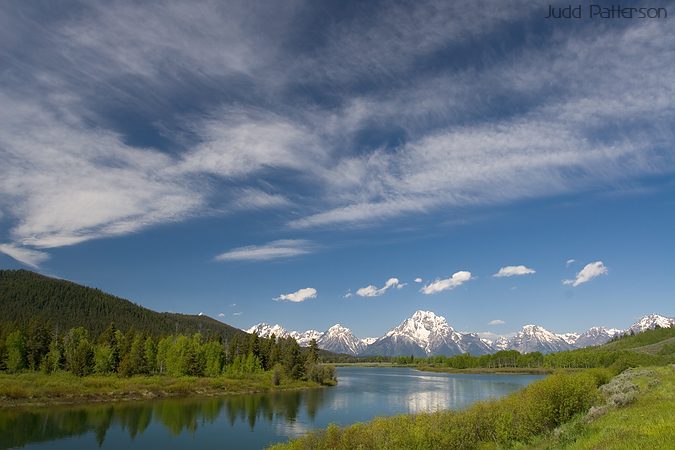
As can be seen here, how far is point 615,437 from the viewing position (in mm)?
23750

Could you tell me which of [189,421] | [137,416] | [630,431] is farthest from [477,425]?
[137,416]

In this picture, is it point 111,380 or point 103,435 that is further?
point 111,380

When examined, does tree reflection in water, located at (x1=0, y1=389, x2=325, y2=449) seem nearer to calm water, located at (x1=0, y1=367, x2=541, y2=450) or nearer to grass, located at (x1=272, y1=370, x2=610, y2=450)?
calm water, located at (x1=0, y1=367, x2=541, y2=450)

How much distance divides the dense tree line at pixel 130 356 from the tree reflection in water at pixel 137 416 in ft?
98.2

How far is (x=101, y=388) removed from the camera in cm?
10775

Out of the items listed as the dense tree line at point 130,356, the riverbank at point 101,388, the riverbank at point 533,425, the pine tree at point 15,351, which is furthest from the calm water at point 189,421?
the pine tree at point 15,351

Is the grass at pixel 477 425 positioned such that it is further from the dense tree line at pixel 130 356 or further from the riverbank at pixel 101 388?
the dense tree line at pixel 130 356

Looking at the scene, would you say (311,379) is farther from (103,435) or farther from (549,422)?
(549,422)

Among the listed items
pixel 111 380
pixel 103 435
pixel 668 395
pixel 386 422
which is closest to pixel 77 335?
pixel 111 380

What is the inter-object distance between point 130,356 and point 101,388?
21597 mm

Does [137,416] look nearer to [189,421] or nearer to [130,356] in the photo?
[189,421]

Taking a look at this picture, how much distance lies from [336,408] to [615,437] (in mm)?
84327

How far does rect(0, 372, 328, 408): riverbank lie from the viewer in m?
94.1

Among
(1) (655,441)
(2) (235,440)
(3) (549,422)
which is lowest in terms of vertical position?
(2) (235,440)
